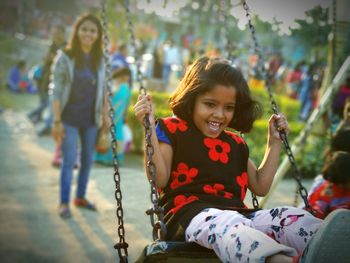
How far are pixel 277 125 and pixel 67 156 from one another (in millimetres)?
2232

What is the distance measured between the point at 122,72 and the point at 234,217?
4.63m

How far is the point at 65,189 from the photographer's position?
13.4ft

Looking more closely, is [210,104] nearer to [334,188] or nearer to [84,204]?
[334,188]

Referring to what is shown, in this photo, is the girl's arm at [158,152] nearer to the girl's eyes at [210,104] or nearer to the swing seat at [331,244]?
the girl's eyes at [210,104]

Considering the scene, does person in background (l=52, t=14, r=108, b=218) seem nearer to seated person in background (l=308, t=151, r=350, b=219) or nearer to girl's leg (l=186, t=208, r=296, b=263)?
seated person in background (l=308, t=151, r=350, b=219)

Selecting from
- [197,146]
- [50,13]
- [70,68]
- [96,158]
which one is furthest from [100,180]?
[50,13]

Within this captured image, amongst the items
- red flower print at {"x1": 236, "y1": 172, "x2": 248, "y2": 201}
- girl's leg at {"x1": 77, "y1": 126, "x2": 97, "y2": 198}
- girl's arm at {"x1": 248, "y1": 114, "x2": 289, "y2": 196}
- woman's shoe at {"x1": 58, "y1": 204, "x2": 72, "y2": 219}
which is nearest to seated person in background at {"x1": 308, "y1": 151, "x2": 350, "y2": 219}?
girl's arm at {"x1": 248, "y1": 114, "x2": 289, "y2": 196}

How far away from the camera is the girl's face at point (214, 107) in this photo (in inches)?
81.6

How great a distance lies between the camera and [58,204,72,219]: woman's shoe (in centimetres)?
406

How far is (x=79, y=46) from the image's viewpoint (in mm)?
4000

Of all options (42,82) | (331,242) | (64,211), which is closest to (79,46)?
(64,211)

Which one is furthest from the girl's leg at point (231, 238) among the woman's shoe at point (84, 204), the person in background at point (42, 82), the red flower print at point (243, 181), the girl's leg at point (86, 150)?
the person in background at point (42, 82)

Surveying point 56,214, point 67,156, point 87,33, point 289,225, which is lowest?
point 56,214

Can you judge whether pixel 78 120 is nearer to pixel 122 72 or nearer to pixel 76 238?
pixel 76 238
